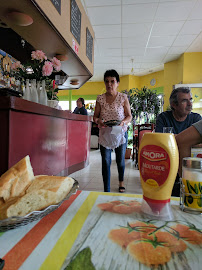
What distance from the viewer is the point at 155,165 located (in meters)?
0.52

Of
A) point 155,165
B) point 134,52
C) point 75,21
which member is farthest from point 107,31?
point 155,165

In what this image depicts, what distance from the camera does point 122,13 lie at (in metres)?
4.31

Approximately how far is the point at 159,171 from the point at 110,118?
1803 mm

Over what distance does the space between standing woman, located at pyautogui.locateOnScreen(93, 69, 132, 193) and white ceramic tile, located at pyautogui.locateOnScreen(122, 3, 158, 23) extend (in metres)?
2.63

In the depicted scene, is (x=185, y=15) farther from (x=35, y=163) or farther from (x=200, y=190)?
(x=200, y=190)

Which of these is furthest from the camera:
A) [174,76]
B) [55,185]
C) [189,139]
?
[174,76]

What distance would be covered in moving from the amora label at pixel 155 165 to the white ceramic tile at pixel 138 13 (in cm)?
446

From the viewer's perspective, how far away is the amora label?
1.68 feet

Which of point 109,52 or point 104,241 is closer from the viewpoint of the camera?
point 104,241

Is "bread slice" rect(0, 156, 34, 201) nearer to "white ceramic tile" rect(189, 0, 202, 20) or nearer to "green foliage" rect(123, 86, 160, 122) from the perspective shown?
"white ceramic tile" rect(189, 0, 202, 20)

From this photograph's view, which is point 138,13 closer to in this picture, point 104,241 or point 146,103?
point 146,103

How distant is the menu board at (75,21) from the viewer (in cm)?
300

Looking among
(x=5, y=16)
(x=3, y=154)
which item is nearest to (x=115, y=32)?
(x=5, y=16)

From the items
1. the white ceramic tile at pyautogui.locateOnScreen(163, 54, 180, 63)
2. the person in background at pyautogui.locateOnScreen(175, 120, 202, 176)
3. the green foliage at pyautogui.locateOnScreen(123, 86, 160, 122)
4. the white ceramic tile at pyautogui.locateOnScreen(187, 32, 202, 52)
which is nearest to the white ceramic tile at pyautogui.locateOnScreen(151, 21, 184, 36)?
the white ceramic tile at pyautogui.locateOnScreen(187, 32, 202, 52)
